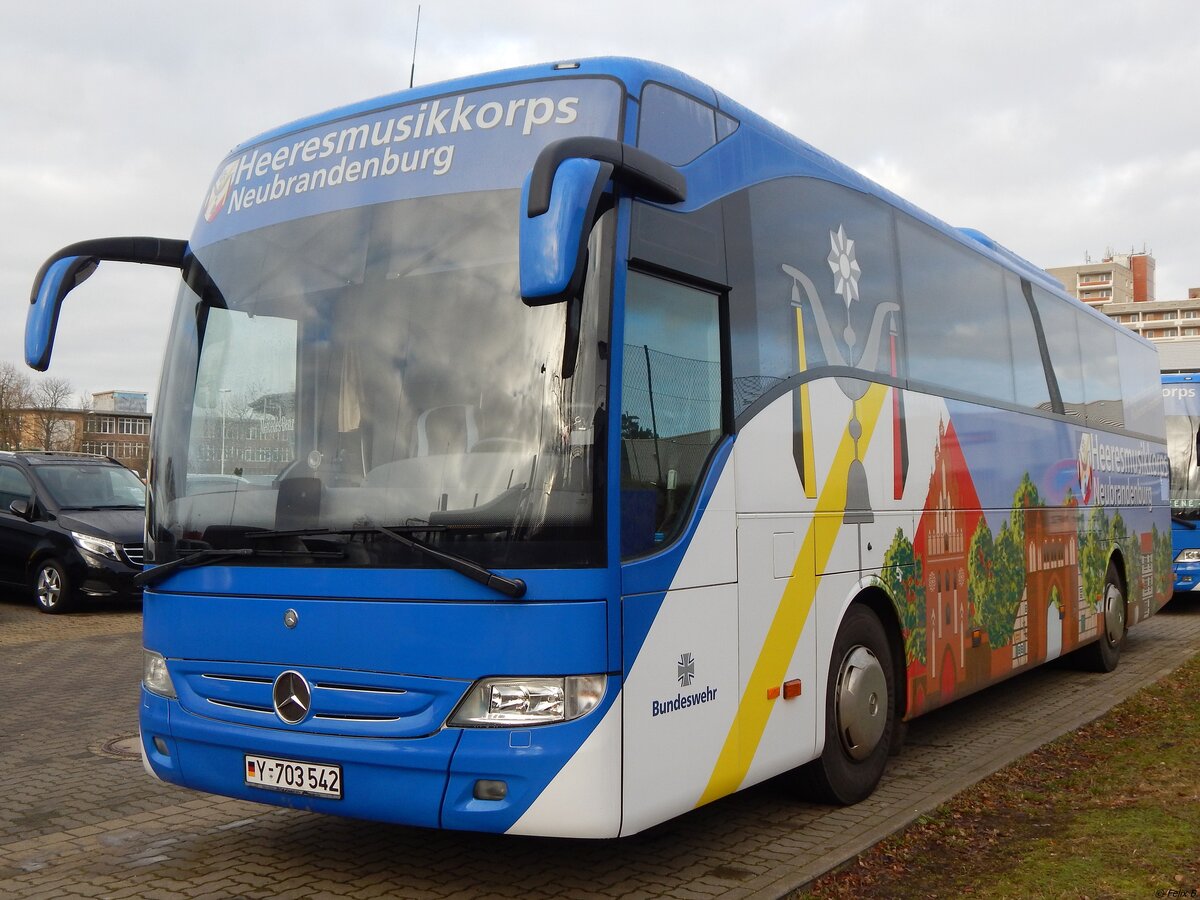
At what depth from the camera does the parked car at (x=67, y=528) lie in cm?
1634

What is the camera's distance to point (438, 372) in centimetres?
482

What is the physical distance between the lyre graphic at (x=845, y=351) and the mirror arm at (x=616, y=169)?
138cm

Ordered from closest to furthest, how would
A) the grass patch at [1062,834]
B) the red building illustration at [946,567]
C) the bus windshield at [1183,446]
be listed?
the grass patch at [1062,834], the red building illustration at [946,567], the bus windshield at [1183,446]

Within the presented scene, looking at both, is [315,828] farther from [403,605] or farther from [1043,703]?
[1043,703]

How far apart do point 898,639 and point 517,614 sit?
3418 mm

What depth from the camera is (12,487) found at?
17.4m

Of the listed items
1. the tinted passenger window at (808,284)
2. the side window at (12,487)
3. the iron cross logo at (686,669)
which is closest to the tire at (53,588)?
the side window at (12,487)

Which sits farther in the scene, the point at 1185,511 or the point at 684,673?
the point at 1185,511

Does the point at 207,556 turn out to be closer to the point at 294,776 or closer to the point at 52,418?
the point at 294,776

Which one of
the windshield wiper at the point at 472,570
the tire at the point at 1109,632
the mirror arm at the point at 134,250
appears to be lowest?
the tire at the point at 1109,632

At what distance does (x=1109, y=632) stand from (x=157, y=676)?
9723mm

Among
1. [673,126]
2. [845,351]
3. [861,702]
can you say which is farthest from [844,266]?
[861,702]

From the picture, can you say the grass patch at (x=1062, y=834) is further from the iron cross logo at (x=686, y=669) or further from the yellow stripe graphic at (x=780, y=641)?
the iron cross logo at (x=686, y=669)

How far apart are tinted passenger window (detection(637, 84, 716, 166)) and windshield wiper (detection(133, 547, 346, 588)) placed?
2.10 meters
